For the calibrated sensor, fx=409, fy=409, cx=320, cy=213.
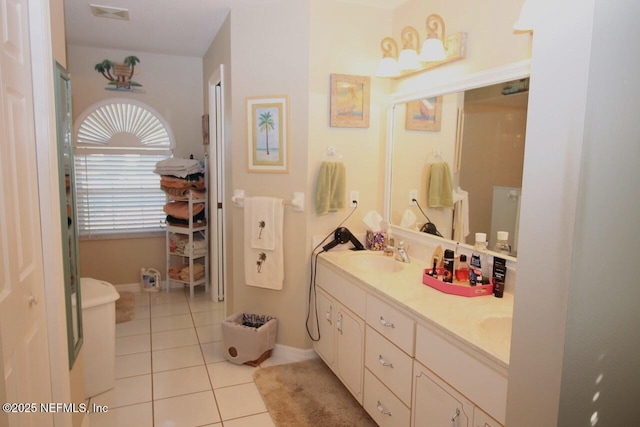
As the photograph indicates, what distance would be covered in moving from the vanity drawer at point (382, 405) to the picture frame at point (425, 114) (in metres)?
1.52

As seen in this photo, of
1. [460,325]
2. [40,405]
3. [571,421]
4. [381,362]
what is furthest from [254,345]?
[571,421]

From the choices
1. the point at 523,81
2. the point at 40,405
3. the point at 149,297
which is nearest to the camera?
the point at 40,405

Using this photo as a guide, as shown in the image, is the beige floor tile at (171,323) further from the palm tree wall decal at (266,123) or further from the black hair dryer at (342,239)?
the palm tree wall decal at (266,123)

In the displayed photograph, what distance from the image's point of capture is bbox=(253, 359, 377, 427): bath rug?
2270mm

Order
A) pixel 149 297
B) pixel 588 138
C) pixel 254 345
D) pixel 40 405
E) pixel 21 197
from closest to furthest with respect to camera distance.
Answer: pixel 588 138, pixel 21 197, pixel 40 405, pixel 254 345, pixel 149 297

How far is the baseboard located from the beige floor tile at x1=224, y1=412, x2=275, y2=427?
2.18 feet

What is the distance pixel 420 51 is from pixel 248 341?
2223 millimetres

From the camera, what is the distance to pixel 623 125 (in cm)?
91

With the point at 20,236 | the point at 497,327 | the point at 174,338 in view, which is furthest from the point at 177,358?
the point at 497,327

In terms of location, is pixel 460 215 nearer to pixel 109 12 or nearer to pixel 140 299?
pixel 109 12

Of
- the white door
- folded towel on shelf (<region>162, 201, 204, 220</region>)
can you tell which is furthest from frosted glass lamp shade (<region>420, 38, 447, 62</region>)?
folded towel on shelf (<region>162, 201, 204, 220</region>)

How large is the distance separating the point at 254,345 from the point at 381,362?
1083mm

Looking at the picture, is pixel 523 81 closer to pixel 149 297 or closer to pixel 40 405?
pixel 40 405

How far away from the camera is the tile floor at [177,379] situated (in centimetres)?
231
